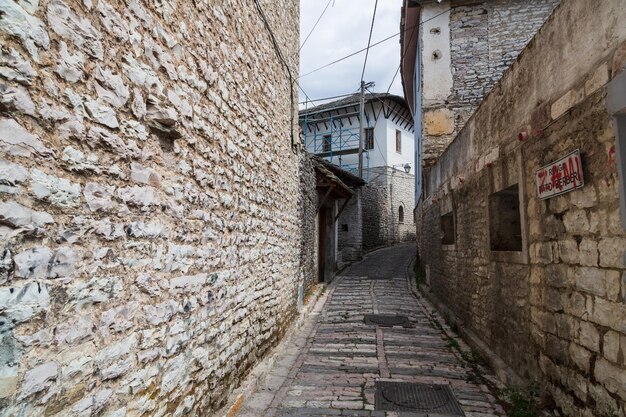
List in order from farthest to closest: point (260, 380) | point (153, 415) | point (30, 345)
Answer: point (260, 380)
point (153, 415)
point (30, 345)

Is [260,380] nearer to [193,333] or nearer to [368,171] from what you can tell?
[193,333]

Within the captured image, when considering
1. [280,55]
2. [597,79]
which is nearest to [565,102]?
[597,79]

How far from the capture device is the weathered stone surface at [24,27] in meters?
1.32

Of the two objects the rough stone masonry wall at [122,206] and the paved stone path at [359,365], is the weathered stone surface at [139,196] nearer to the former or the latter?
the rough stone masonry wall at [122,206]

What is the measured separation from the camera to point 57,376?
5.06 feet

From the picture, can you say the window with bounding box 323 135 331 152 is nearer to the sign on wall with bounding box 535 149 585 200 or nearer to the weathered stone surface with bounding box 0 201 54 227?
the sign on wall with bounding box 535 149 585 200

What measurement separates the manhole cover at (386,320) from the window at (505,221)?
2.68 m

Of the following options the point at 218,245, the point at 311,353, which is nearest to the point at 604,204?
the point at 218,245

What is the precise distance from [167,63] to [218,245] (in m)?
1.43

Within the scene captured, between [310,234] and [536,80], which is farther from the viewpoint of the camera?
[310,234]

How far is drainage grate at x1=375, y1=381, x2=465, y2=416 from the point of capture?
3592mm

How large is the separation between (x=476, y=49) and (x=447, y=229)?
553cm

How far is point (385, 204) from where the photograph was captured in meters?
22.8

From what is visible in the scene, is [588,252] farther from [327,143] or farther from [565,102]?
[327,143]
